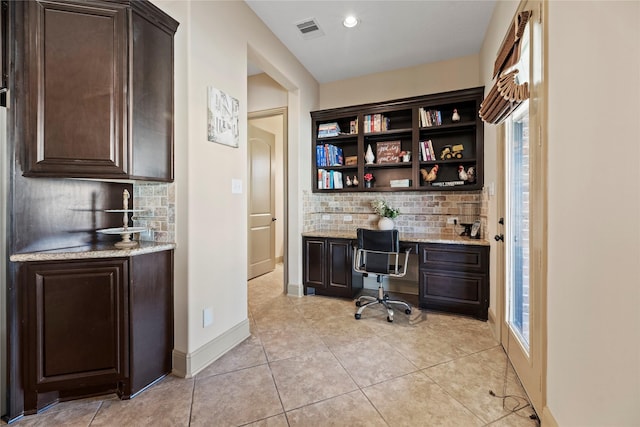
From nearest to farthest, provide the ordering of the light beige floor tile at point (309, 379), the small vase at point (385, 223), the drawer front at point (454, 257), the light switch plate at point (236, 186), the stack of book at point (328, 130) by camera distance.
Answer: the light beige floor tile at point (309, 379) < the light switch plate at point (236, 186) < the drawer front at point (454, 257) < the small vase at point (385, 223) < the stack of book at point (328, 130)

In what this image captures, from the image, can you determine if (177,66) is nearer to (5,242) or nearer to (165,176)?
(165,176)

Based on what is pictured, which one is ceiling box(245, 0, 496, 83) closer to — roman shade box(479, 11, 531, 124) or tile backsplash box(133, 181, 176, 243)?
roman shade box(479, 11, 531, 124)

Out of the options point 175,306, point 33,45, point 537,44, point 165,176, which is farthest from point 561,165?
point 33,45

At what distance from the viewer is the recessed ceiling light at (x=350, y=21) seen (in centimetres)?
259

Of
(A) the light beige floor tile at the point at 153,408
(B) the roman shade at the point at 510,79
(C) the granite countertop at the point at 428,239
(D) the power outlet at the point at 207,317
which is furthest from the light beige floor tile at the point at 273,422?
(B) the roman shade at the point at 510,79

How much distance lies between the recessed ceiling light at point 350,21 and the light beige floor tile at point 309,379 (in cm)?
296

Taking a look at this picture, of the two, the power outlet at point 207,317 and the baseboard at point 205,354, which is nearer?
the baseboard at point 205,354

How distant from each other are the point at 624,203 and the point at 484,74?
2677 mm

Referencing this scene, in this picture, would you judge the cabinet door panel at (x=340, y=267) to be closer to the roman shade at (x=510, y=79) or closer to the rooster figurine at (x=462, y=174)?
the rooster figurine at (x=462, y=174)

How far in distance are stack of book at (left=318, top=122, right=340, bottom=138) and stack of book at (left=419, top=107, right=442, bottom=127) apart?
1.06 metres

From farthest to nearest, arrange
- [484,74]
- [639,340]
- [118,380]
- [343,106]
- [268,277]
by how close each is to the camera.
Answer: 1. [268,277]
2. [343,106]
3. [484,74]
4. [118,380]
5. [639,340]

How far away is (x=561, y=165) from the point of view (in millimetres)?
1209

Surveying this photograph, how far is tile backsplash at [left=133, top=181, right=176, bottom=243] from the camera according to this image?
1.92 m

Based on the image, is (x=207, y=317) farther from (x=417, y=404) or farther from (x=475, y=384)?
(x=475, y=384)
